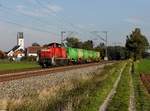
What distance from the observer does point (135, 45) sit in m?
A: 177

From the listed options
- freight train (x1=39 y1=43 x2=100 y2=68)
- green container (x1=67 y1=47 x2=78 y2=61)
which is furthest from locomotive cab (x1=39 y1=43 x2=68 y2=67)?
green container (x1=67 y1=47 x2=78 y2=61)

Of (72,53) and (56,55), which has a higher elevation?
(72,53)

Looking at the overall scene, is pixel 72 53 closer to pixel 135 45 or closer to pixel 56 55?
pixel 56 55

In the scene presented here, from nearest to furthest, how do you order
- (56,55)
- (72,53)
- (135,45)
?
(56,55) < (72,53) < (135,45)

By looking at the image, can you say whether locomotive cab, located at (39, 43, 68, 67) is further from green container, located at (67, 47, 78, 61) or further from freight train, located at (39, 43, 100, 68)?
green container, located at (67, 47, 78, 61)

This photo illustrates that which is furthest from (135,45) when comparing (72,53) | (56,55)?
(56,55)

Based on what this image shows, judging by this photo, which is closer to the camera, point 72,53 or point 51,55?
point 51,55

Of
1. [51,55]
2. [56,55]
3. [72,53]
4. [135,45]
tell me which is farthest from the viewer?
[135,45]

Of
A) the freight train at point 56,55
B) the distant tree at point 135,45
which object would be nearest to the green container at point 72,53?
the freight train at point 56,55

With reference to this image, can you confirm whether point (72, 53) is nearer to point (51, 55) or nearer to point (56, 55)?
point (56, 55)

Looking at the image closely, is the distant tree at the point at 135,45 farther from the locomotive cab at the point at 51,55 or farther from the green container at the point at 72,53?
the locomotive cab at the point at 51,55

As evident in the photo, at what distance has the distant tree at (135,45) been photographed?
17688 cm

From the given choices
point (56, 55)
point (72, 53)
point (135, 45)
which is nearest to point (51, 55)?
point (56, 55)

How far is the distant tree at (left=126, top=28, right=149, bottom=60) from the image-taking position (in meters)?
177
